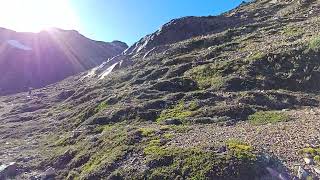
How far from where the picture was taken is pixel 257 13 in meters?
76.4

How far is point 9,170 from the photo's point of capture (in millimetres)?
30266

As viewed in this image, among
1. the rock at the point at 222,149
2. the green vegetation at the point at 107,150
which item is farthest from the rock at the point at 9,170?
the rock at the point at 222,149

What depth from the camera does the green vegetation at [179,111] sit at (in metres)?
32.8

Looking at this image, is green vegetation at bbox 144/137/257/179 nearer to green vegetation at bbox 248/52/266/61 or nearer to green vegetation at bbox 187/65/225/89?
green vegetation at bbox 187/65/225/89

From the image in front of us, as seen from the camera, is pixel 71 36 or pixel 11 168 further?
pixel 71 36

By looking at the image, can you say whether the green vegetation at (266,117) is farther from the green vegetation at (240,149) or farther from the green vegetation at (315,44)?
the green vegetation at (315,44)

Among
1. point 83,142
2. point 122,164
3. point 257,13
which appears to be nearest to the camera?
point 122,164

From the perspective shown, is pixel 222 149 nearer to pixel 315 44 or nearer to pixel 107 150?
pixel 107 150

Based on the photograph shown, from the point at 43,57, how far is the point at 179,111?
96793mm

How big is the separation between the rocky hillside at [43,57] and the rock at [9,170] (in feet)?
254

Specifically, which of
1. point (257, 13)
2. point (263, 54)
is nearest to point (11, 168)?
Answer: point (263, 54)

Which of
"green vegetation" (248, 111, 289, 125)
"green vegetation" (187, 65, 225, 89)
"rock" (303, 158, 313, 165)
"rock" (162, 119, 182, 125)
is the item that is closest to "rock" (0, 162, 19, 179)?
"rock" (162, 119, 182, 125)

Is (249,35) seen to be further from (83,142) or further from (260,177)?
(260,177)

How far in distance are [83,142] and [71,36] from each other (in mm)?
114537
